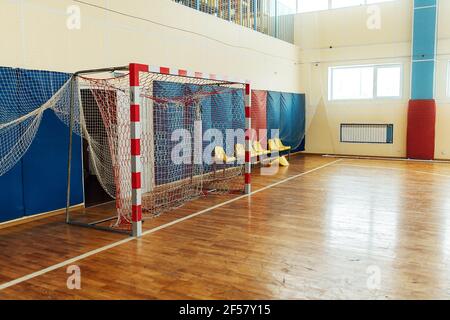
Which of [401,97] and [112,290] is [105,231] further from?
[401,97]

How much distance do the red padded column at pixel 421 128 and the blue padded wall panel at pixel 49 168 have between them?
907 cm

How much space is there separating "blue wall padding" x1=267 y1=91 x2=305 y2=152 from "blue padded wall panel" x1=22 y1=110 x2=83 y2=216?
20.3 ft

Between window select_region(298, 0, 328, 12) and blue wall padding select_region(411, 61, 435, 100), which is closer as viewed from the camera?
blue wall padding select_region(411, 61, 435, 100)

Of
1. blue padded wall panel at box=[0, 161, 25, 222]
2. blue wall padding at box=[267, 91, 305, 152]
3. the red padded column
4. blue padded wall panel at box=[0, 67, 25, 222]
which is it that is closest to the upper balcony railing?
blue wall padding at box=[267, 91, 305, 152]

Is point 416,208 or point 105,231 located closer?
point 105,231

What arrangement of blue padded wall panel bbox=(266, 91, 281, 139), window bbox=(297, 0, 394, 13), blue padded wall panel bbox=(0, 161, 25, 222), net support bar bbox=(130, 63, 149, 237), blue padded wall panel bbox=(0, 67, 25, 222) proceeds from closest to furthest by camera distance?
net support bar bbox=(130, 63, 149, 237) → blue padded wall panel bbox=(0, 67, 25, 222) → blue padded wall panel bbox=(0, 161, 25, 222) → blue padded wall panel bbox=(266, 91, 281, 139) → window bbox=(297, 0, 394, 13)

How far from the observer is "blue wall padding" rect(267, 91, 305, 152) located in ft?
36.5

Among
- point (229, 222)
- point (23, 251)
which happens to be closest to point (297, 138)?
point (229, 222)

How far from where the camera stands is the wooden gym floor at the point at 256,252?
128 inches

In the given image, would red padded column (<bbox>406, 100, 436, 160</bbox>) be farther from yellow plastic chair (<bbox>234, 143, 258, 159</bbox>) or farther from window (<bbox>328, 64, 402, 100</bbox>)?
yellow plastic chair (<bbox>234, 143, 258, 159</bbox>)

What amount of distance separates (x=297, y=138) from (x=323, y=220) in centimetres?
769

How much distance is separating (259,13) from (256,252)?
8.47 meters

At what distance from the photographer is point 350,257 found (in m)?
3.94
